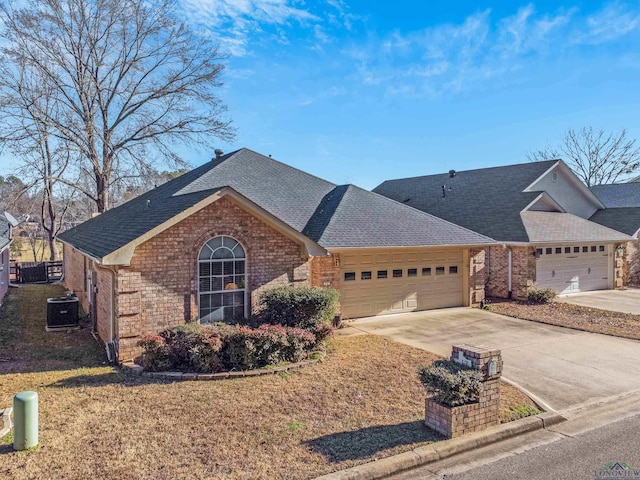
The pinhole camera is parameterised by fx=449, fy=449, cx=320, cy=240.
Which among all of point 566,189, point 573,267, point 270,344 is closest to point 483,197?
point 573,267

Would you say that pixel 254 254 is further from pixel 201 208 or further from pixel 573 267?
pixel 573 267

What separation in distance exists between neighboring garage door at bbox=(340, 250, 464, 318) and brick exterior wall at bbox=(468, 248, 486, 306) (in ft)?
1.17

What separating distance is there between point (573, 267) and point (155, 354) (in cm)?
1876

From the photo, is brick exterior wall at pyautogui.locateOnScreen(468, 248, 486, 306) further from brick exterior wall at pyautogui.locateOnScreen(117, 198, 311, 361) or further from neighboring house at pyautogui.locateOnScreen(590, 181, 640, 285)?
neighboring house at pyautogui.locateOnScreen(590, 181, 640, 285)

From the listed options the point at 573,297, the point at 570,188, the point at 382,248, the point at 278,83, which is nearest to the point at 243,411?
the point at 382,248

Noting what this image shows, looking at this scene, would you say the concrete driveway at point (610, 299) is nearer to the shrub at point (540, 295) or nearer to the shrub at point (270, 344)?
the shrub at point (540, 295)

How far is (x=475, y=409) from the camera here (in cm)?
630

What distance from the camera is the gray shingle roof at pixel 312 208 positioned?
14.3 metres

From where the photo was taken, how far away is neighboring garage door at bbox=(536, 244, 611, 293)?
19.2 m

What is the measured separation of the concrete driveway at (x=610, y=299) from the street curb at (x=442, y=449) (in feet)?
39.5

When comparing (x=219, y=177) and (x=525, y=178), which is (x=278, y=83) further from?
(x=525, y=178)

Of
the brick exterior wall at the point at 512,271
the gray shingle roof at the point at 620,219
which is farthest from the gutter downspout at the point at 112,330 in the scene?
the gray shingle roof at the point at 620,219

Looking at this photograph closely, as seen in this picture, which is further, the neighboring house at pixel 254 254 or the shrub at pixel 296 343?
the neighboring house at pixel 254 254

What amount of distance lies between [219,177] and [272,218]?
20.9ft
